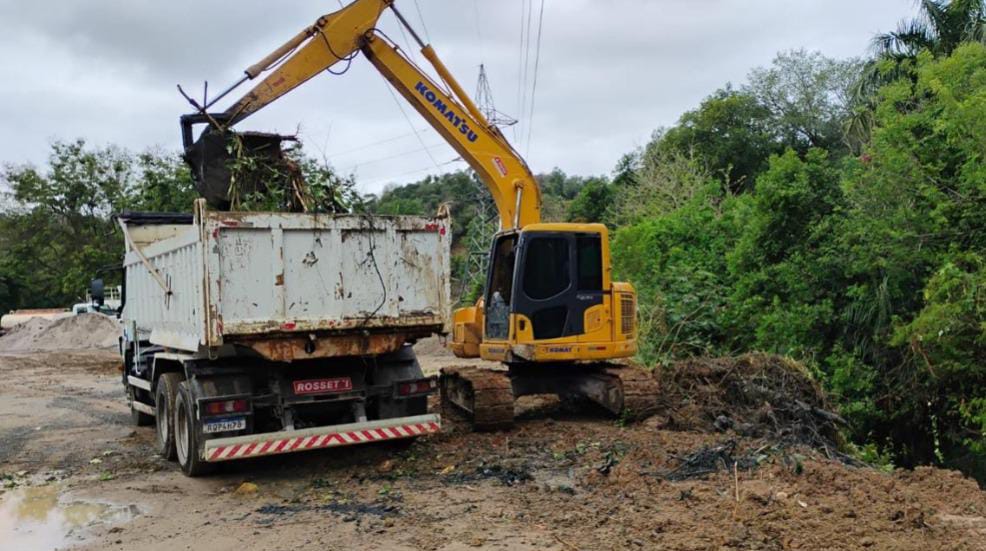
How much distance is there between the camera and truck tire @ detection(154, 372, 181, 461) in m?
9.14

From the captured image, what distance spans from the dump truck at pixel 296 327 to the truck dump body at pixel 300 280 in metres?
0.01

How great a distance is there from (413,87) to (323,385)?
473cm

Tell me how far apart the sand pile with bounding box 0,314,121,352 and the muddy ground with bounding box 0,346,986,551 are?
992 inches

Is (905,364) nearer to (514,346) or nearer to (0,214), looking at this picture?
(514,346)

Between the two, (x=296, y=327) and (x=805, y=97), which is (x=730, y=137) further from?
(x=296, y=327)

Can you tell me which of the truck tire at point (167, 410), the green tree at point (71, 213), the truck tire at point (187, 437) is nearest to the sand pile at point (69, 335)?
the green tree at point (71, 213)

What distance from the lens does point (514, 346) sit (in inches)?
406

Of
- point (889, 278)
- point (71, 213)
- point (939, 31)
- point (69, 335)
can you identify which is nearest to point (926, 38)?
point (939, 31)

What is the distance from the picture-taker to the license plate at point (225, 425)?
7.84 metres

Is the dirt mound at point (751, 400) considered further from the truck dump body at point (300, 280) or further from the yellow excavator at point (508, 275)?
the truck dump body at point (300, 280)

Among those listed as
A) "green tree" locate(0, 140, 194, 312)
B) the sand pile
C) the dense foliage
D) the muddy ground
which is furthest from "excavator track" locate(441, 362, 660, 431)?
"green tree" locate(0, 140, 194, 312)

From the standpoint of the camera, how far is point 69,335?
3375cm

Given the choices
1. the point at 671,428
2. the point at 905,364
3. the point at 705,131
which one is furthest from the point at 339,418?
the point at 705,131

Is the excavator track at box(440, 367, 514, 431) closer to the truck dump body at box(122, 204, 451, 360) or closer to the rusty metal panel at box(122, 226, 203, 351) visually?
the truck dump body at box(122, 204, 451, 360)
